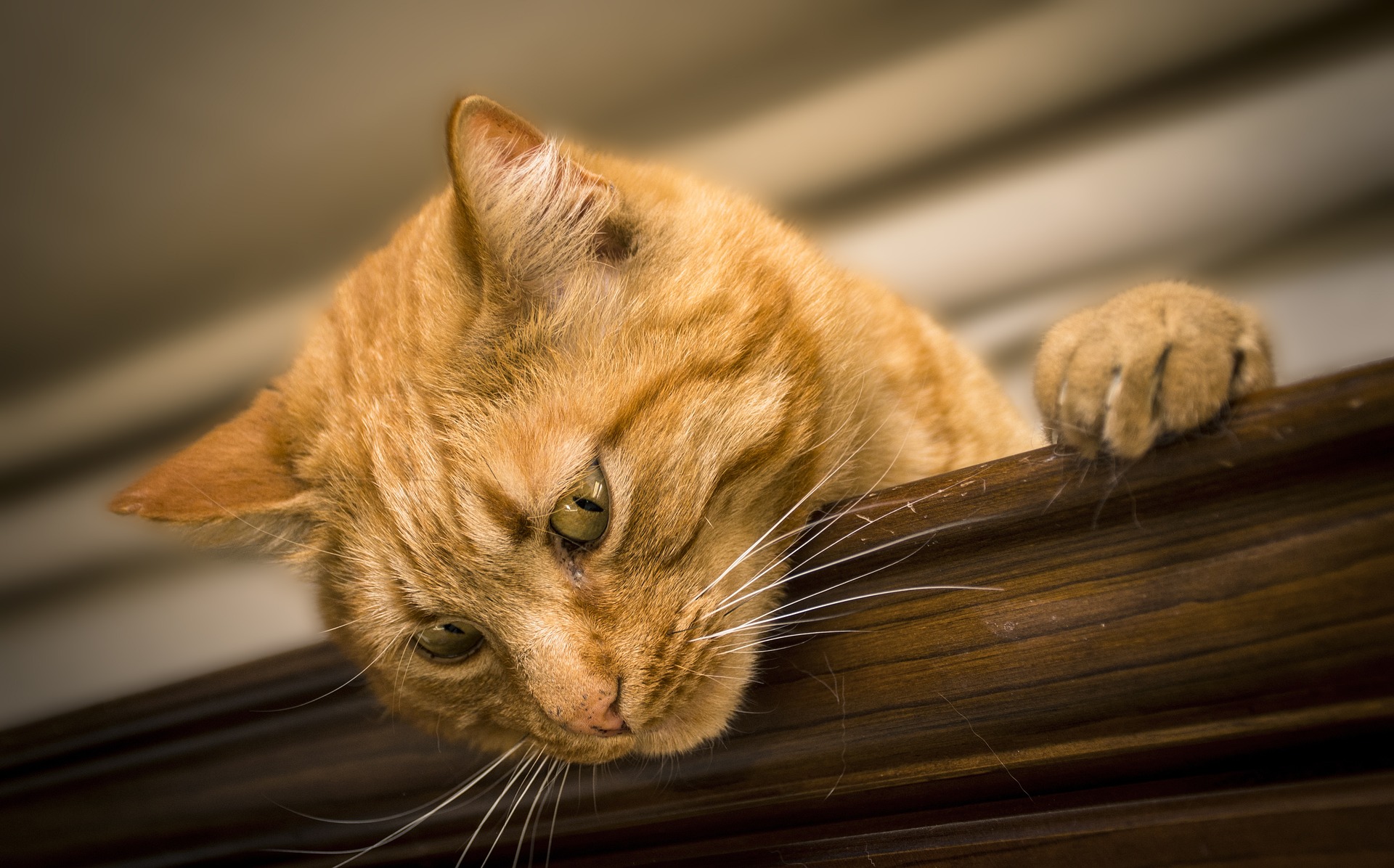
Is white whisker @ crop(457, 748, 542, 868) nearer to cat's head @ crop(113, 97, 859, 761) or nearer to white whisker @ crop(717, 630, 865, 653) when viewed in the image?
cat's head @ crop(113, 97, 859, 761)

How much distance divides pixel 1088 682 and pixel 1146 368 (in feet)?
0.82

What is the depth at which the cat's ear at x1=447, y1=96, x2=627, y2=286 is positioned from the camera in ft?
2.84

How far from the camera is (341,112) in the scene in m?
1.69

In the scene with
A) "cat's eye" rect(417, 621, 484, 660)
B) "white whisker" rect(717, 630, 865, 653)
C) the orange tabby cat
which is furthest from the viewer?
"cat's eye" rect(417, 621, 484, 660)

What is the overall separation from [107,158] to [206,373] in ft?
1.65

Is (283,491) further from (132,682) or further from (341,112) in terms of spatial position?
(132,682)

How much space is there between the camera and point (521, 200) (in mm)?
931

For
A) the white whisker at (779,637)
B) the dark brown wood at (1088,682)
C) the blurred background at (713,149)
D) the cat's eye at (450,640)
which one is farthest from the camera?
the blurred background at (713,149)

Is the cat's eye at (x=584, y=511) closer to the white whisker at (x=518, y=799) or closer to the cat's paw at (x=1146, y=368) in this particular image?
the white whisker at (x=518, y=799)

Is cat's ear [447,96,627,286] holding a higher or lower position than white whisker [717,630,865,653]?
higher

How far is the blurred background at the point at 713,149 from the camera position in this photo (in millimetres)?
1522

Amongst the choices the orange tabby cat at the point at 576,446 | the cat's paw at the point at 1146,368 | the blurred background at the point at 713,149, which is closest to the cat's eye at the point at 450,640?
the orange tabby cat at the point at 576,446

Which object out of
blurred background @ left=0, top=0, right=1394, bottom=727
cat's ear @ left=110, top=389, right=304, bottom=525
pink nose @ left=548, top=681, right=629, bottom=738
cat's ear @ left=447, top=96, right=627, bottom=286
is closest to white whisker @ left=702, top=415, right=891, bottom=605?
pink nose @ left=548, top=681, right=629, bottom=738

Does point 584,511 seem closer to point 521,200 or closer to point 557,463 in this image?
point 557,463
